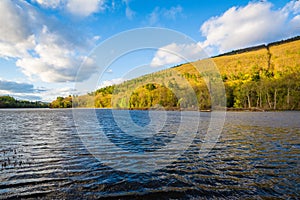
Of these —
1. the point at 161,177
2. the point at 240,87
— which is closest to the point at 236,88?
the point at 240,87

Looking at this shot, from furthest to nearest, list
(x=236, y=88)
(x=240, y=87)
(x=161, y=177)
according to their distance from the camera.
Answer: (x=236, y=88) → (x=240, y=87) → (x=161, y=177)

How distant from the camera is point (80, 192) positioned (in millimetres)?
8750

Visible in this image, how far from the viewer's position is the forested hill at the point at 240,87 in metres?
101

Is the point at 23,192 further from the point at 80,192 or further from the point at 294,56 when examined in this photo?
the point at 294,56

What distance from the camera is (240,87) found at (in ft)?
389

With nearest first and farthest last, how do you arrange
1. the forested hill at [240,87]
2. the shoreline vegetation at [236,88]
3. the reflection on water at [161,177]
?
the reflection on water at [161,177], the forested hill at [240,87], the shoreline vegetation at [236,88]

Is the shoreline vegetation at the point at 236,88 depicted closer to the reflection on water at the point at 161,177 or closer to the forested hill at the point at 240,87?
the forested hill at the point at 240,87

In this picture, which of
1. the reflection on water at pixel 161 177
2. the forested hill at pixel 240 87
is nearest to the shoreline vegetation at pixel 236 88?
the forested hill at pixel 240 87

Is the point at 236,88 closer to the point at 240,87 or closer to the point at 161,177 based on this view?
the point at 240,87

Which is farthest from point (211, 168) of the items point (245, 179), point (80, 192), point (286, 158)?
point (80, 192)

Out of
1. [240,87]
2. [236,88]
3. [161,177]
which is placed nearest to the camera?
[161,177]

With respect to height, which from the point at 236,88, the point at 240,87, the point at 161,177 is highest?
the point at 240,87

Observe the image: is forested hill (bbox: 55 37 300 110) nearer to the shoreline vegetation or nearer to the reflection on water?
the shoreline vegetation

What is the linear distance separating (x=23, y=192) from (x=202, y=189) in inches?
299
